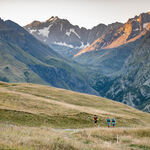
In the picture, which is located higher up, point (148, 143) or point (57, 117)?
point (148, 143)

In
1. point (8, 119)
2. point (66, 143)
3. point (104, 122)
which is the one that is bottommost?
point (104, 122)

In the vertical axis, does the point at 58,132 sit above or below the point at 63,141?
below

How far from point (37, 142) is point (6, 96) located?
48346mm

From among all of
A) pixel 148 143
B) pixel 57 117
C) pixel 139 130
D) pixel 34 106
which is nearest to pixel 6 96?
pixel 34 106

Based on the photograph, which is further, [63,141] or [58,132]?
[58,132]

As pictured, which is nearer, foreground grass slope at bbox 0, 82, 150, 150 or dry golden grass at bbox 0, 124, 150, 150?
dry golden grass at bbox 0, 124, 150, 150

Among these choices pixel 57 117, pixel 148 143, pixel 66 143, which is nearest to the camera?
pixel 66 143

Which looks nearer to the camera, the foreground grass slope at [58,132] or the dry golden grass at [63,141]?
the dry golden grass at [63,141]

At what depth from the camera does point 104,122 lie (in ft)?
168

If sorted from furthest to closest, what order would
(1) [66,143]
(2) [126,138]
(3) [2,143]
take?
(2) [126,138] → (1) [66,143] → (3) [2,143]

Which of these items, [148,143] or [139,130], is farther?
[139,130]

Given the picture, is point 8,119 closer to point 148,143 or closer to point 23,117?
point 23,117

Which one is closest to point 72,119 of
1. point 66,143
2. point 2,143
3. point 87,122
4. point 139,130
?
point 87,122

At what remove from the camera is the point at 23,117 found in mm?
41375
